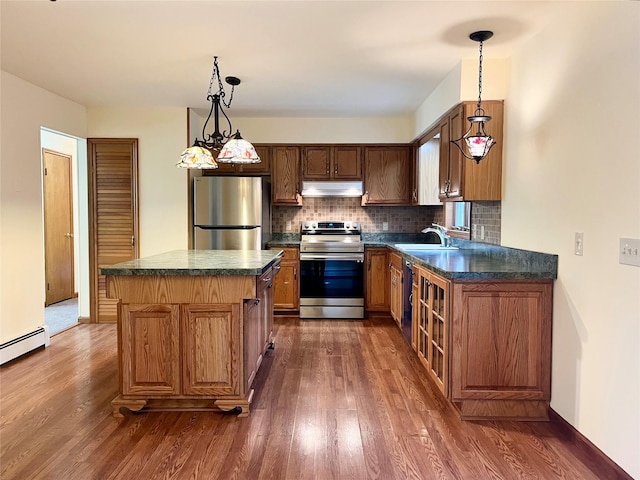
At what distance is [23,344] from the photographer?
3547 millimetres

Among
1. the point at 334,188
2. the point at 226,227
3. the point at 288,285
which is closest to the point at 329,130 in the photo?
the point at 334,188

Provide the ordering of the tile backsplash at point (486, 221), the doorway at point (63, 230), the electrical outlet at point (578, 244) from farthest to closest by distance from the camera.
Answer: the doorway at point (63, 230) < the tile backsplash at point (486, 221) < the electrical outlet at point (578, 244)

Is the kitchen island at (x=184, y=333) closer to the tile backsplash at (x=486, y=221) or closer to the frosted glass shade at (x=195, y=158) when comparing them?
the frosted glass shade at (x=195, y=158)

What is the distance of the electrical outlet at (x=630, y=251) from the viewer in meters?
1.75

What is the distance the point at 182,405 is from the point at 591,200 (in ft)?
8.32

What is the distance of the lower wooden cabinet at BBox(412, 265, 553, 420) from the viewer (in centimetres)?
237

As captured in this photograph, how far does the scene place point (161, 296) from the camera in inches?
95.3

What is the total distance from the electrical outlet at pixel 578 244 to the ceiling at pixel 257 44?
1.26 meters

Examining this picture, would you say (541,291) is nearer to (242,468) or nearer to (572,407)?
(572,407)

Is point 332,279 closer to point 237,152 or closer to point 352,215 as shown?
point 352,215

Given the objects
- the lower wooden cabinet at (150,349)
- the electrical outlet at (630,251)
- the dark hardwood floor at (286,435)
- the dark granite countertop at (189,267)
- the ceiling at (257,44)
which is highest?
the ceiling at (257,44)

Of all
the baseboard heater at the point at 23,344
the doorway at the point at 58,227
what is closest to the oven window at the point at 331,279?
the baseboard heater at the point at 23,344

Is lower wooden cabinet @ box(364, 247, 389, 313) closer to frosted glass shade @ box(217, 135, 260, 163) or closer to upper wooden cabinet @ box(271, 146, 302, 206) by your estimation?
upper wooden cabinet @ box(271, 146, 302, 206)

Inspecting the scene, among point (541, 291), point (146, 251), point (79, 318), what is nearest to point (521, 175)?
point (541, 291)
